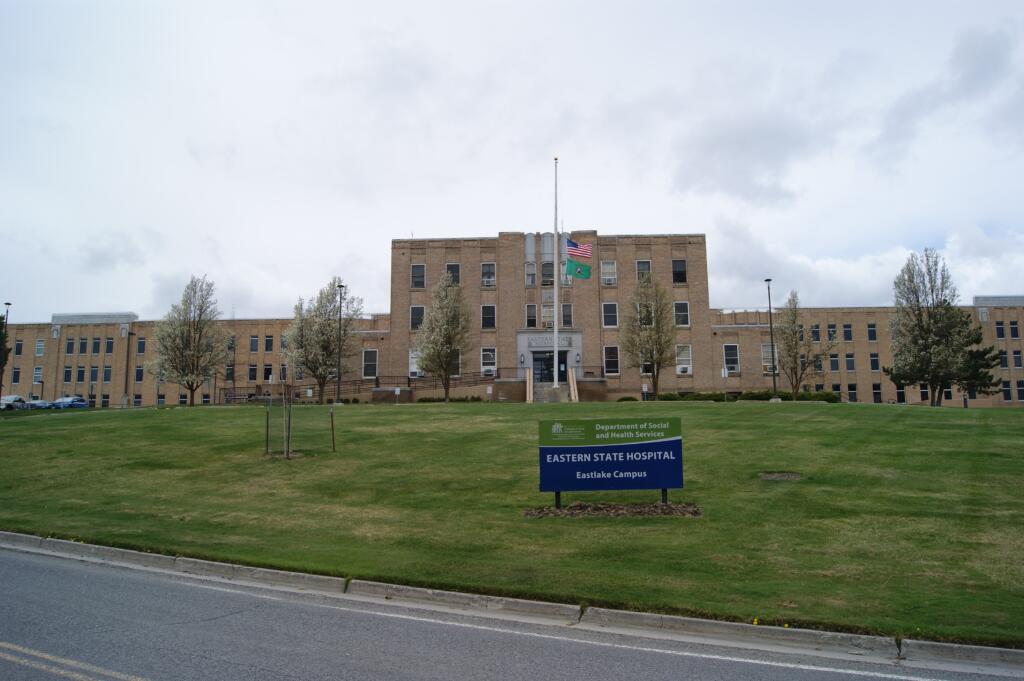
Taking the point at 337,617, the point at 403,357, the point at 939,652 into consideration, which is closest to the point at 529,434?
the point at 337,617

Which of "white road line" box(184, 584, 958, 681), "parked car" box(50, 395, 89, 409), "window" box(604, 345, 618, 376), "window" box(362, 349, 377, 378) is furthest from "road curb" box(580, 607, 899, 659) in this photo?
"parked car" box(50, 395, 89, 409)

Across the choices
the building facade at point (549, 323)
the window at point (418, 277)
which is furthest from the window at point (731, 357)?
the window at point (418, 277)

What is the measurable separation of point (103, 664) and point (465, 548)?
5.94m

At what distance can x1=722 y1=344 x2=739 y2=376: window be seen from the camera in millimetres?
57156

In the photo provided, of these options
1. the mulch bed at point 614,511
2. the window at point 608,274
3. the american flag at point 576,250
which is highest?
the window at point 608,274

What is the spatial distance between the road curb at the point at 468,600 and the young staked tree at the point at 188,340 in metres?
41.8

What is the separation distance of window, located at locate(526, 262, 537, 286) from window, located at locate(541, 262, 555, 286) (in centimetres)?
56

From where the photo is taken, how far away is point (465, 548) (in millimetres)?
11773

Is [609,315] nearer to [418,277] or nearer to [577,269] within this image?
[577,269]

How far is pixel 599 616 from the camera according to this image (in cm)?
864

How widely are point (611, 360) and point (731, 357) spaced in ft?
36.0

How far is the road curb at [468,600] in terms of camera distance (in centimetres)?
887

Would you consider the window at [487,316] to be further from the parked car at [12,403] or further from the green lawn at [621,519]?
the parked car at [12,403]

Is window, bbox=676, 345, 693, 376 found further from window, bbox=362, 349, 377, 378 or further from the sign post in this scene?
the sign post
